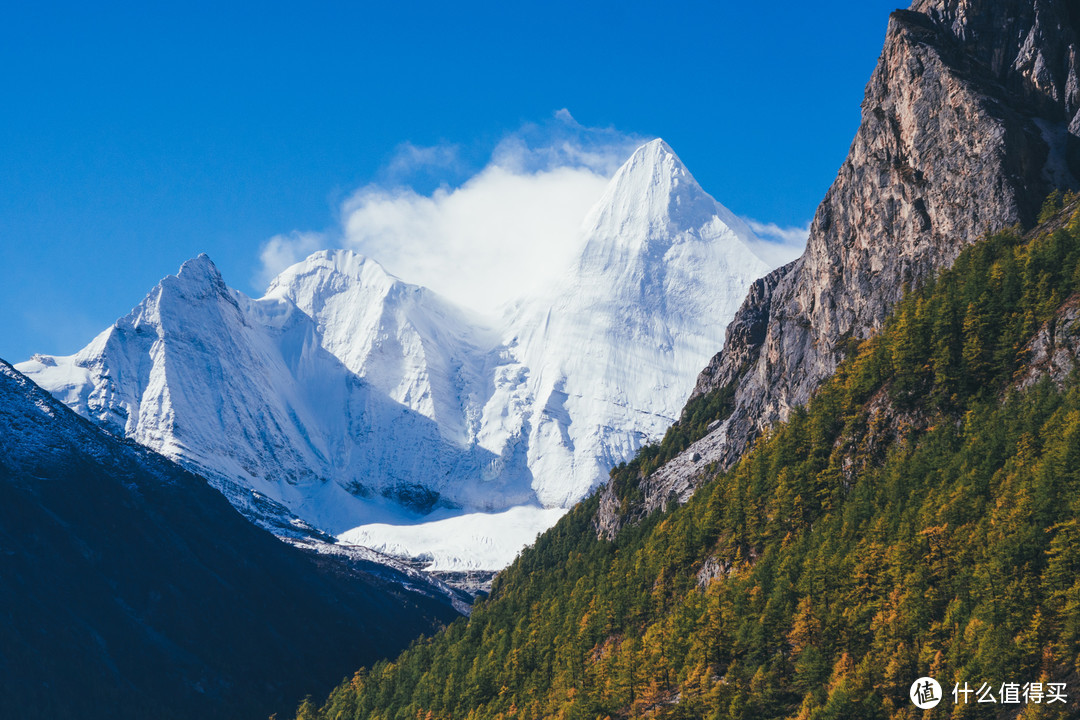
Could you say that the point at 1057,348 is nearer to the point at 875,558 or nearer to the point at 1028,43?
the point at 875,558

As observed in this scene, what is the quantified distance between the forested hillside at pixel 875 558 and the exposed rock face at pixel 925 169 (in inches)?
272

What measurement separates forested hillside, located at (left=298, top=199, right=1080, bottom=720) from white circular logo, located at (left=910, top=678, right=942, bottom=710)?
28.0 inches

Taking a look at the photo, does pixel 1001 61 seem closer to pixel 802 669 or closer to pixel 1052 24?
pixel 1052 24

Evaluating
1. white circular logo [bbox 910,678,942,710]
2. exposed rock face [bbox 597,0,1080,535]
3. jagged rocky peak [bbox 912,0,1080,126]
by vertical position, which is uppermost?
jagged rocky peak [bbox 912,0,1080,126]

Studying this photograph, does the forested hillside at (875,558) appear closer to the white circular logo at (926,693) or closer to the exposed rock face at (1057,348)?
the exposed rock face at (1057,348)

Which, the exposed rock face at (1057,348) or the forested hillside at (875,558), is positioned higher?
the exposed rock face at (1057,348)

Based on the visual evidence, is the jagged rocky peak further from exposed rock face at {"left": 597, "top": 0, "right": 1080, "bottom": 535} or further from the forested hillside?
the forested hillside

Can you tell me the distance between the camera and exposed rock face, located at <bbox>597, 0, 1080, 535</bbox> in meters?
127

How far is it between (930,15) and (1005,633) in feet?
317

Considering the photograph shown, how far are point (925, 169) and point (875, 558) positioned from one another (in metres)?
54.8

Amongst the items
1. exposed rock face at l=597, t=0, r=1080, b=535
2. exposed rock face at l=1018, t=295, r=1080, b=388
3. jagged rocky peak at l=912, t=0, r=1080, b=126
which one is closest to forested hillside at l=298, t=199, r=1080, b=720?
exposed rock face at l=1018, t=295, r=1080, b=388

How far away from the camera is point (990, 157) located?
126 metres

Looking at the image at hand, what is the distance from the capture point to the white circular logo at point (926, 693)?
8156 cm

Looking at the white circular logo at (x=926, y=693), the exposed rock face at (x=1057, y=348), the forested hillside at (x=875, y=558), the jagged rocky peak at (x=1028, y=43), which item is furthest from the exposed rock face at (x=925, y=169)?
the white circular logo at (x=926, y=693)
